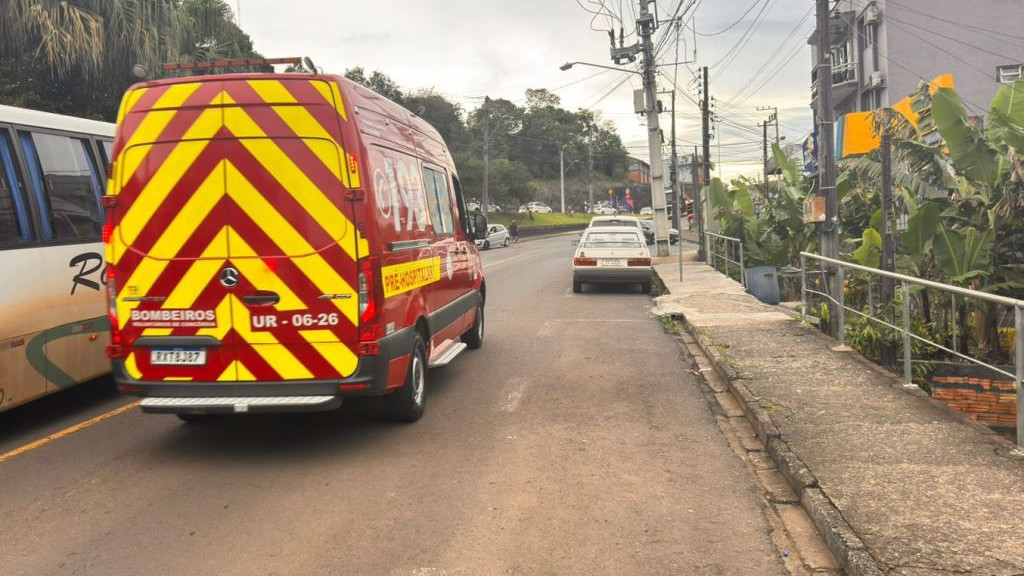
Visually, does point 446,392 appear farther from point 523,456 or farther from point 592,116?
point 592,116

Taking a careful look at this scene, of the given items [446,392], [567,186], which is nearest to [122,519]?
[446,392]

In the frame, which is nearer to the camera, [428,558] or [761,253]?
[428,558]

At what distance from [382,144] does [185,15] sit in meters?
17.8

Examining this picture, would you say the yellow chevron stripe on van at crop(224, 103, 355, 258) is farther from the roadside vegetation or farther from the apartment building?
the apartment building

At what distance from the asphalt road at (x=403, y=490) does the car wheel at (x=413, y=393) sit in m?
0.12

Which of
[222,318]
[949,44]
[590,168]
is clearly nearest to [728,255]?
[222,318]

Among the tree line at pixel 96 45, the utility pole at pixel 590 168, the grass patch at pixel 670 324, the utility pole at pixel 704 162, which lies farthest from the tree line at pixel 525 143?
the grass patch at pixel 670 324

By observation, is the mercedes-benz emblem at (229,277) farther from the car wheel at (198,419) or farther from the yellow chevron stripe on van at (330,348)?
the car wheel at (198,419)

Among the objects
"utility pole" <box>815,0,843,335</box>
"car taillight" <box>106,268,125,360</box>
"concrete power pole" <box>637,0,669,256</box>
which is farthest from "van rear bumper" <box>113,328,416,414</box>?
"concrete power pole" <box>637,0,669,256</box>

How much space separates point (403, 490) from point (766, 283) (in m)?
14.4

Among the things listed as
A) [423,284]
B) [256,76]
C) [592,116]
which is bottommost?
[423,284]

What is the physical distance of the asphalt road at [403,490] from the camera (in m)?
4.18

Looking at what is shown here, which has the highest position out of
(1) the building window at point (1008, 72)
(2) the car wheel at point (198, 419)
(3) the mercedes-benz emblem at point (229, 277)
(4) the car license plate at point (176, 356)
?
(1) the building window at point (1008, 72)

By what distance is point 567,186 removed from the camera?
118 metres
